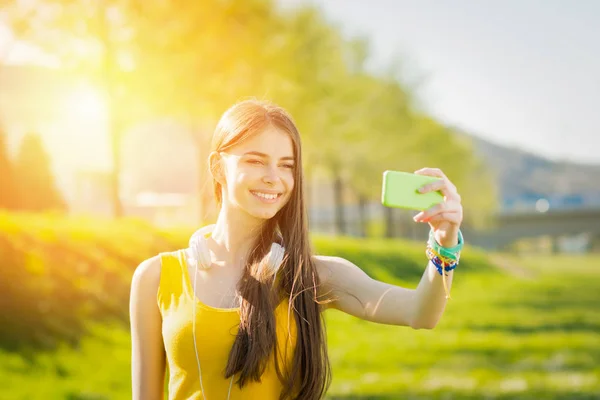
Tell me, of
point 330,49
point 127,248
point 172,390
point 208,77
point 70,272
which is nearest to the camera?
point 172,390

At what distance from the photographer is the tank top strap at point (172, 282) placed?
243 centimetres

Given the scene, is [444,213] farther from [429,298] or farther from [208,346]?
[208,346]

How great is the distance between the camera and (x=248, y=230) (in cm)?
256

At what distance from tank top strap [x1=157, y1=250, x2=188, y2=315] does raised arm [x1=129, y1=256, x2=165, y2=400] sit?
28mm

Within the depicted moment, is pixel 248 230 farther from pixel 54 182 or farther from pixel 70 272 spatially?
pixel 54 182

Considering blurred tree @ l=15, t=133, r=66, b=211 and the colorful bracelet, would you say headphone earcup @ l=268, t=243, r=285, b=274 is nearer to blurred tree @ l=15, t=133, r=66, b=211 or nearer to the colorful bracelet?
the colorful bracelet

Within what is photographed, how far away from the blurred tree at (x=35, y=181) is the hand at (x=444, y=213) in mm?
14411

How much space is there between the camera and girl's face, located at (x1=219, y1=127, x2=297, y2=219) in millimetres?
2420

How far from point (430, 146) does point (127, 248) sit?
28.0 metres

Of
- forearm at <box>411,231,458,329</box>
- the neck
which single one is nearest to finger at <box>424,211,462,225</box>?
forearm at <box>411,231,458,329</box>

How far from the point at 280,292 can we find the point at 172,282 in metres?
0.36

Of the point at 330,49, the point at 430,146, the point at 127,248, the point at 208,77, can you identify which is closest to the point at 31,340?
the point at 127,248

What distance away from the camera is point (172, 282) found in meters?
2.47

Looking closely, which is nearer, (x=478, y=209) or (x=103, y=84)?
(x=103, y=84)
